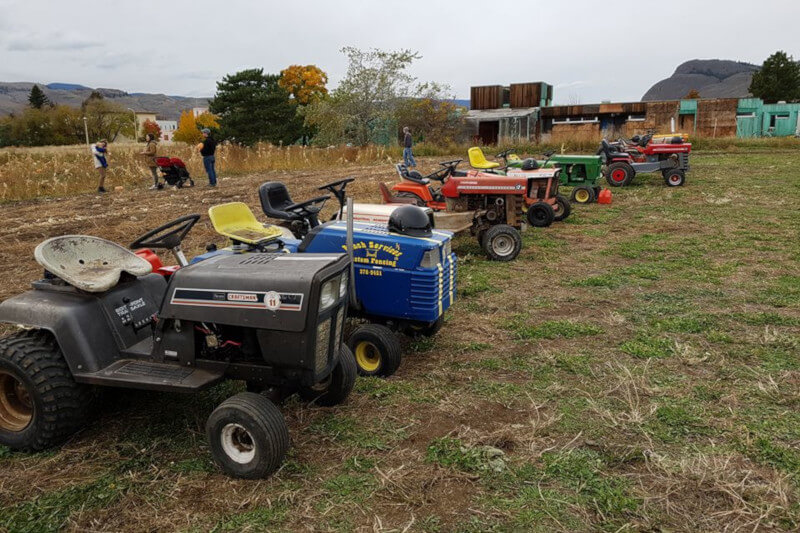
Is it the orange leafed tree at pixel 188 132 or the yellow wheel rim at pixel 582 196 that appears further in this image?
the orange leafed tree at pixel 188 132

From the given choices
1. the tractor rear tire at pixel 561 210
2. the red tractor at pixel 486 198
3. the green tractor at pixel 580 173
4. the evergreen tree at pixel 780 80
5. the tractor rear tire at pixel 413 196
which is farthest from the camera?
the evergreen tree at pixel 780 80

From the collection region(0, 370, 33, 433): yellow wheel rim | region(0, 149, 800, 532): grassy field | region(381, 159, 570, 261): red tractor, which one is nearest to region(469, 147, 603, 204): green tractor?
region(381, 159, 570, 261): red tractor

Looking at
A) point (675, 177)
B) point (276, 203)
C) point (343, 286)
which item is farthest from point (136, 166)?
point (343, 286)

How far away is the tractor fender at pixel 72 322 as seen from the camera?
3.05 metres

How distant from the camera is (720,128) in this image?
110 feet

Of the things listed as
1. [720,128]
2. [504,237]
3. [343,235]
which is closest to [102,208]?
[504,237]

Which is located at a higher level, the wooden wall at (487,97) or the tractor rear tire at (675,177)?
the wooden wall at (487,97)

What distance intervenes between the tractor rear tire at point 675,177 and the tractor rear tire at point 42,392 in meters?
14.1

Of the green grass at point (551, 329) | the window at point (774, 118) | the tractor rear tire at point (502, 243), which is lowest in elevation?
the green grass at point (551, 329)

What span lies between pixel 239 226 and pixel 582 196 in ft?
31.8

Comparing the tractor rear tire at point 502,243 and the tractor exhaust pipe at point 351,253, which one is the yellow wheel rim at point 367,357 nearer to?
the tractor exhaust pipe at point 351,253

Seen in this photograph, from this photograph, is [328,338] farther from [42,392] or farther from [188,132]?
[188,132]

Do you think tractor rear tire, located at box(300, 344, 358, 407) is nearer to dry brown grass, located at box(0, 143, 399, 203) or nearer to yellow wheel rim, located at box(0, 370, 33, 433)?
yellow wheel rim, located at box(0, 370, 33, 433)

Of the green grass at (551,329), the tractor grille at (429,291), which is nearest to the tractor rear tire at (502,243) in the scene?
the green grass at (551,329)
